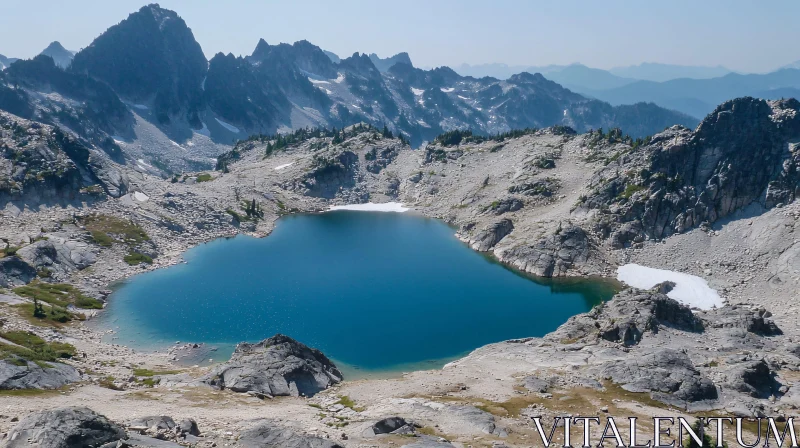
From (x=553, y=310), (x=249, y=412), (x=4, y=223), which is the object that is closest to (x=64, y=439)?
(x=249, y=412)

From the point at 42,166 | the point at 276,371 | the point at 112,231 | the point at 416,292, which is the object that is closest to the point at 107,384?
the point at 276,371

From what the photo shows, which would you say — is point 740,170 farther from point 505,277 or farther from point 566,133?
point 566,133

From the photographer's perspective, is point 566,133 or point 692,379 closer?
point 692,379

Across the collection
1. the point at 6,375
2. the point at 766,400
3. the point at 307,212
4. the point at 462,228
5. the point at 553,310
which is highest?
the point at 307,212

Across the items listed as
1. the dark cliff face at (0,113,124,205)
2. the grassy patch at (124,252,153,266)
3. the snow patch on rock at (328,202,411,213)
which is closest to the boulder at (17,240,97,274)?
the grassy patch at (124,252,153,266)

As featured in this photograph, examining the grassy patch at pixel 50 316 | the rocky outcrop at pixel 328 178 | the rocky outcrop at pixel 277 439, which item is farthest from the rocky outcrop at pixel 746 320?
the rocky outcrop at pixel 328 178
